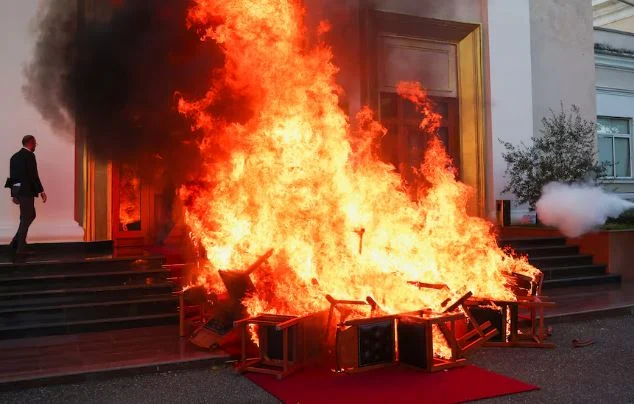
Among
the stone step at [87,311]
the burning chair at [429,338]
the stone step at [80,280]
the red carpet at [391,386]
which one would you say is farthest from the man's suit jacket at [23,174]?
the burning chair at [429,338]

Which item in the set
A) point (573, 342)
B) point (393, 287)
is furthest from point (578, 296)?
point (393, 287)

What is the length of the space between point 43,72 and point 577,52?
13.4m

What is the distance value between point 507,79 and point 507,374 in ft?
35.6

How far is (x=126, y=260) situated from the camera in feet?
28.0

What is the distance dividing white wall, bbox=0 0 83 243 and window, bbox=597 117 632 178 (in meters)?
14.8

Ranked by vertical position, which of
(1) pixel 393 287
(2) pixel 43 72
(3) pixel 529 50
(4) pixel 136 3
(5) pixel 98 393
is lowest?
(5) pixel 98 393

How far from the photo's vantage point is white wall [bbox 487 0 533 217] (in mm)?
14266

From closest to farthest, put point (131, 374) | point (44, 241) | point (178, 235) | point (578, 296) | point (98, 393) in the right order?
point (98, 393) < point (131, 374) < point (578, 296) < point (44, 241) < point (178, 235)

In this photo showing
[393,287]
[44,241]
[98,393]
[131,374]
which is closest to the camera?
[98,393]

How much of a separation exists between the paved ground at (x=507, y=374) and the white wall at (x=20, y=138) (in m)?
5.69

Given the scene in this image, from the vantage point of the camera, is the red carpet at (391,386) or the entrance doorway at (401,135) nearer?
the red carpet at (391,386)

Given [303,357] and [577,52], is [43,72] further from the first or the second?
[577,52]

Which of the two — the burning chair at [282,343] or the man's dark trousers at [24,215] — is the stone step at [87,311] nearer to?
the man's dark trousers at [24,215]

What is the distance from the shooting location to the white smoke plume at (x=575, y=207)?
30.0 feet
